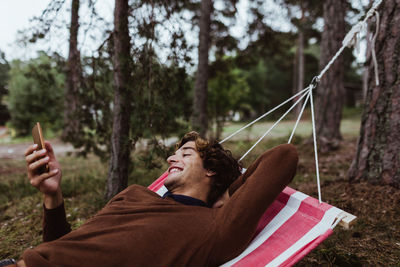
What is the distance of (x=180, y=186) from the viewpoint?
6.10 ft

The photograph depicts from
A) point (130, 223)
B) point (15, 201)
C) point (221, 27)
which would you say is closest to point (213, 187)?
point (130, 223)

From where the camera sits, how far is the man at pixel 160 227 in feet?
4.43

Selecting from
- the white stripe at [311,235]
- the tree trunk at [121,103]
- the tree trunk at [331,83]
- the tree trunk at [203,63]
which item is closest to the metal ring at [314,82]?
the white stripe at [311,235]

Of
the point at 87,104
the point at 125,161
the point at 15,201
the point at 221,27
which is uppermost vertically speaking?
the point at 221,27

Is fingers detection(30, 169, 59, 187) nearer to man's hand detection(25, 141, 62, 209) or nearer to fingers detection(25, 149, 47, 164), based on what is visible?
man's hand detection(25, 141, 62, 209)

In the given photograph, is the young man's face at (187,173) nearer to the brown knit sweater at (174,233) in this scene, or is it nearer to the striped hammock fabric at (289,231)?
the brown knit sweater at (174,233)

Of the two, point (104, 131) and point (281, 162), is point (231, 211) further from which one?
point (104, 131)

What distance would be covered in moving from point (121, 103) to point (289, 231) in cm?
228

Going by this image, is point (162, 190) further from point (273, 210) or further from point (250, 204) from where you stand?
point (250, 204)

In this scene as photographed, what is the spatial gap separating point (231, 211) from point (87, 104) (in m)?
3.36

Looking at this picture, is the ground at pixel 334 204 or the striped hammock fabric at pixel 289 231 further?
the ground at pixel 334 204

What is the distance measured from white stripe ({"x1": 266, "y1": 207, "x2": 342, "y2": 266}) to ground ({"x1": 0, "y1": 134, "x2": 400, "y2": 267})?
57 centimetres

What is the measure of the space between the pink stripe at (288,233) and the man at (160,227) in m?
0.10

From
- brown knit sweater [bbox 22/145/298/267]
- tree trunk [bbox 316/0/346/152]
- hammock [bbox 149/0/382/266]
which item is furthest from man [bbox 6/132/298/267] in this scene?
tree trunk [bbox 316/0/346/152]
